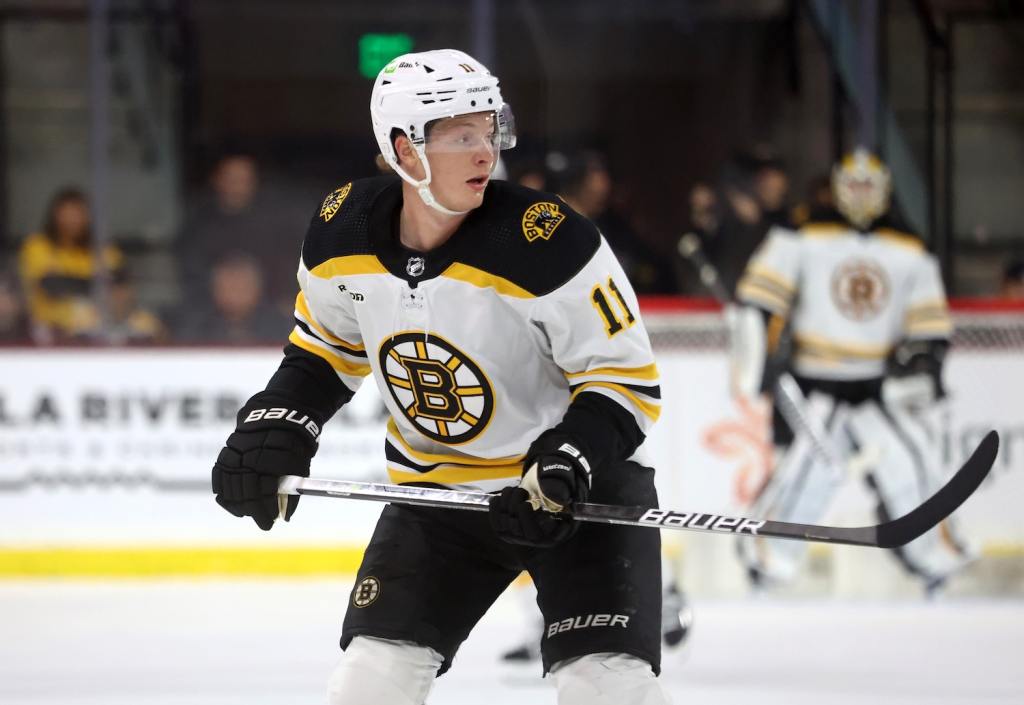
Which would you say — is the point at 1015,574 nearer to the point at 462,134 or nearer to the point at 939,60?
the point at 939,60

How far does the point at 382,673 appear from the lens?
6.68ft

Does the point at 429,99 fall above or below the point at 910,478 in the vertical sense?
above

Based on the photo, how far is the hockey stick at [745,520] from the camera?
1.99 metres

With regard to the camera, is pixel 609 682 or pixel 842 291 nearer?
pixel 609 682

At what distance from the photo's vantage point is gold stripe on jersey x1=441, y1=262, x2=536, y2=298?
2.06m

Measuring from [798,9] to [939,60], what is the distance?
53cm

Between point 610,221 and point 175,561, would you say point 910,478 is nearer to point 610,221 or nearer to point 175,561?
point 610,221

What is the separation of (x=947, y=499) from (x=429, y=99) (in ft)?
2.83

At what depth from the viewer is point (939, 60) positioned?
5.52 m

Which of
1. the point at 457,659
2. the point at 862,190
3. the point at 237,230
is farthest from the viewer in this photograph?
the point at 237,230

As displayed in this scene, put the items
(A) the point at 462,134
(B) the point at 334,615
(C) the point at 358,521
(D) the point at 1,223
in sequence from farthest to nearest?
(D) the point at 1,223 → (C) the point at 358,521 → (B) the point at 334,615 → (A) the point at 462,134

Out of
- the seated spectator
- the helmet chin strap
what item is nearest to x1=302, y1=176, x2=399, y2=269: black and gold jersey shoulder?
the helmet chin strap

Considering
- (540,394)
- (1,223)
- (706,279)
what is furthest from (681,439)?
(540,394)

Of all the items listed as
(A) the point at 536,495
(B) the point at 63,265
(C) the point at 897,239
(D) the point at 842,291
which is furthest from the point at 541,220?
(B) the point at 63,265
